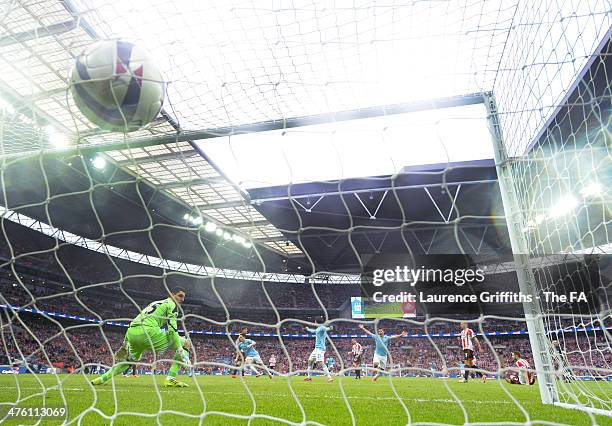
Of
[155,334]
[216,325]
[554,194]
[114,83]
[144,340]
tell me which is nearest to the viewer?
[114,83]

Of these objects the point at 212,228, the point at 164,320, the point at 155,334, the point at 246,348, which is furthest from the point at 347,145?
the point at 246,348

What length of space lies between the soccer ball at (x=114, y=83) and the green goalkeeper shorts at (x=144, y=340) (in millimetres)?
2779

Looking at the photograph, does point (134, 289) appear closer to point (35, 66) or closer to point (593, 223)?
point (35, 66)

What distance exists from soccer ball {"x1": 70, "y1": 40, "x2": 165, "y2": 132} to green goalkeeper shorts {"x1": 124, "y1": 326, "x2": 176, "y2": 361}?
2.78 m

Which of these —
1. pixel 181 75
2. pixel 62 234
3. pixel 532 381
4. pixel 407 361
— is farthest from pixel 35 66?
pixel 407 361

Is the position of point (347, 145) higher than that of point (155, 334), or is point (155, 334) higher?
point (347, 145)

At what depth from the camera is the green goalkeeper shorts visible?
512cm

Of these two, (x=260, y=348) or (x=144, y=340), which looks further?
(x=260, y=348)

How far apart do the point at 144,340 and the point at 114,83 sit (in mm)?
3439

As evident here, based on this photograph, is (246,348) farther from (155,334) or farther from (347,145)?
(347,145)

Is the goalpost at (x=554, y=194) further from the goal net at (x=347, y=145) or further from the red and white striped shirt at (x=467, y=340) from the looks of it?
the red and white striped shirt at (x=467, y=340)

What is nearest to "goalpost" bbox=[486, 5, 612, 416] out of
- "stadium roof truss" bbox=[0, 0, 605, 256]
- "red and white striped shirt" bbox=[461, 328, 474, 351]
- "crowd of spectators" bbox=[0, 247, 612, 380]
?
"stadium roof truss" bbox=[0, 0, 605, 256]

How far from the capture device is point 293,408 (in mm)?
3898

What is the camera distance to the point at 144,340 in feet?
16.9
